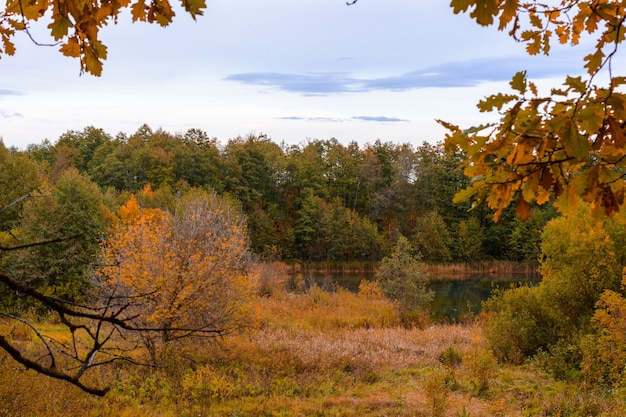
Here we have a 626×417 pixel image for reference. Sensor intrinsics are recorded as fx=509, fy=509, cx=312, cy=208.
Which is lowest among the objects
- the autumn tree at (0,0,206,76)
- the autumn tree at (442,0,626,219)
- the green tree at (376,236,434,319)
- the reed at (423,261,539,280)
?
the reed at (423,261,539,280)

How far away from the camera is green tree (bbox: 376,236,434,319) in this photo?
796 inches

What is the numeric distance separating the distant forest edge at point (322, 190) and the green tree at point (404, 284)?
70.7 feet

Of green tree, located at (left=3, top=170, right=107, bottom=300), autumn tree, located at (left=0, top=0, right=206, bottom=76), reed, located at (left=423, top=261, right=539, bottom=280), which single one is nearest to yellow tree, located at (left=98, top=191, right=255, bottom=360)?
green tree, located at (left=3, top=170, right=107, bottom=300)

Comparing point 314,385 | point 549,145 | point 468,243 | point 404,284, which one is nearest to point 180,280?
point 314,385

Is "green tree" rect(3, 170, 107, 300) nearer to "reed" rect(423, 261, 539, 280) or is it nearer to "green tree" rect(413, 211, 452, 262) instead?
"reed" rect(423, 261, 539, 280)

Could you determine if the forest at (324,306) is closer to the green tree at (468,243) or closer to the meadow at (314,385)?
the meadow at (314,385)

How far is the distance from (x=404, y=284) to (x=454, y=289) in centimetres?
1420

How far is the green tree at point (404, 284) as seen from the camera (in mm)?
20219

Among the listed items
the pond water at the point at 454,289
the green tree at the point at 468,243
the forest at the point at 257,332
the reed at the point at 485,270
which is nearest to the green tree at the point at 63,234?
the forest at the point at 257,332

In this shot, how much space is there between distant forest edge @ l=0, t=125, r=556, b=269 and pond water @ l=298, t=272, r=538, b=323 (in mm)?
5743

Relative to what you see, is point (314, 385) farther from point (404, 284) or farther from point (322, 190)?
point (322, 190)

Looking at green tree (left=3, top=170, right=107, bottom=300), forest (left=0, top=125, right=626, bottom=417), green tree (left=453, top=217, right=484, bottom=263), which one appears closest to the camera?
forest (left=0, top=125, right=626, bottom=417)

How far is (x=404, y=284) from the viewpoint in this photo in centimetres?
2052

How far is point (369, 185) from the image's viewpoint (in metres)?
53.2
